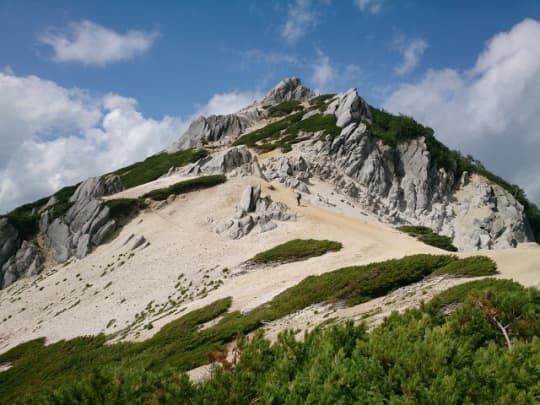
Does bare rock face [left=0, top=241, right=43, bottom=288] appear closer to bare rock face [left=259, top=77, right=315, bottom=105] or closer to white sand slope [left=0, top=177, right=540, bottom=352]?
white sand slope [left=0, top=177, right=540, bottom=352]

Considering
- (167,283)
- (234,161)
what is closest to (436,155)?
(234,161)

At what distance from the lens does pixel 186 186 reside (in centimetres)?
4650

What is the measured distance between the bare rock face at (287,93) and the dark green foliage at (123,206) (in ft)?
280

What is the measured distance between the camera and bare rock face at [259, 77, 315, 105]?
123m

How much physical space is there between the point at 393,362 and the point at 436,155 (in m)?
65.0

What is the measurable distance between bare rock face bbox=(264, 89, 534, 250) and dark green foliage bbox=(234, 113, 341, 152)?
264cm

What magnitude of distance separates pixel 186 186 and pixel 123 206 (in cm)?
783

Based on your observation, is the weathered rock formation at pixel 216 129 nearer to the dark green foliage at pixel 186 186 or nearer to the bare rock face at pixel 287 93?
the bare rock face at pixel 287 93

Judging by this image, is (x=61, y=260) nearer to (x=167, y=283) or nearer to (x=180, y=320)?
(x=167, y=283)

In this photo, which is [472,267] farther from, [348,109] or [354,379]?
[348,109]

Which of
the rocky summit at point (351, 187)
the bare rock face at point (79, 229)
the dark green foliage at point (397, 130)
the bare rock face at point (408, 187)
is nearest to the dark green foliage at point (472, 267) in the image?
the rocky summit at point (351, 187)

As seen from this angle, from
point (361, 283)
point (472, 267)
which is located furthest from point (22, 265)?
point (472, 267)

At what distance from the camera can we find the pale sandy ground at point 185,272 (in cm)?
2111

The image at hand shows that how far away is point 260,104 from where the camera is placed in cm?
12200
